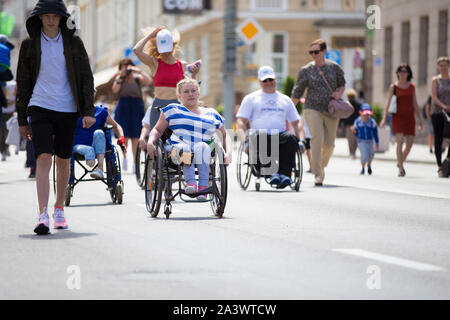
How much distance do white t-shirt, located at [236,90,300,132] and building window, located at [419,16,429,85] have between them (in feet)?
79.0

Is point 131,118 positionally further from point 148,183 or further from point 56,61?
point 56,61

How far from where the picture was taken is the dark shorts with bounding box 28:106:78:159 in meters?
9.85

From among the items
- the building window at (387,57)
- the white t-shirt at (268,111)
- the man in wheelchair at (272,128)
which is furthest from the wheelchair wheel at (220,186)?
the building window at (387,57)

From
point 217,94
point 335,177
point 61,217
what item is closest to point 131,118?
point 335,177

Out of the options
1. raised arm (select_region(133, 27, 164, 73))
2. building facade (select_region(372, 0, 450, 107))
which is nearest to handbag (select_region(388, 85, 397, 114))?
raised arm (select_region(133, 27, 164, 73))

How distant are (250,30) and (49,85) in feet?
81.4

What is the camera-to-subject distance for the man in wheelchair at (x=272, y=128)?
1532 cm

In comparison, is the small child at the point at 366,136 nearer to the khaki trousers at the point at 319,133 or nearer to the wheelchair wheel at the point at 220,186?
the khaki trousers at the point at 319,133

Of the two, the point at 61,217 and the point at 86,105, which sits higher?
the point at 86,105

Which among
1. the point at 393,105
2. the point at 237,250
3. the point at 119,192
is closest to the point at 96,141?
the point at 119,192

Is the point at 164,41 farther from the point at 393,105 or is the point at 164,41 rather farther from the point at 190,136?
the point at 393,105

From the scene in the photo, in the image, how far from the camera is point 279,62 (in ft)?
180

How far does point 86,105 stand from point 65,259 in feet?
7.00
